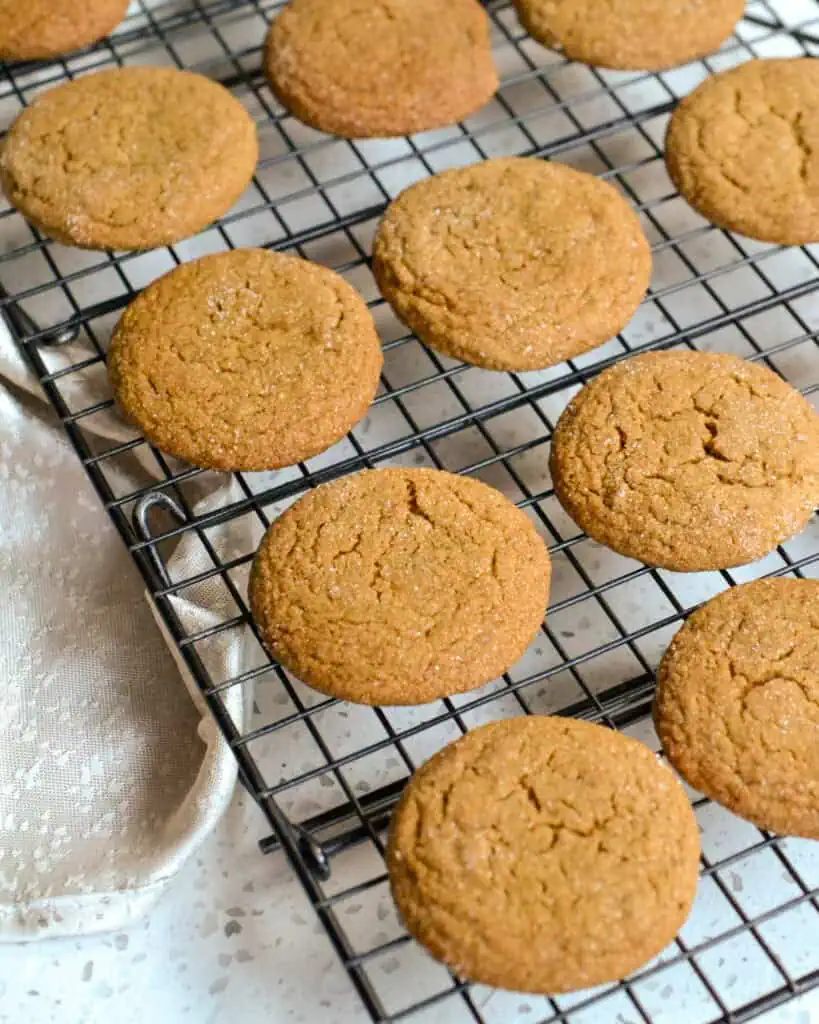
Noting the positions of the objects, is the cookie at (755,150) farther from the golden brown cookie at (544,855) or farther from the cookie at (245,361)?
the golden brown cookie at (544,855)

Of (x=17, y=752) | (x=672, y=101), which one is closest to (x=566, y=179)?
(x=672, y=101)

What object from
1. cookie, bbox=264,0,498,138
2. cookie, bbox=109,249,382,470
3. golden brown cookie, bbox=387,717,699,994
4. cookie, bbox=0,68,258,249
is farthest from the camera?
cookie, bbox=264,0,498,138

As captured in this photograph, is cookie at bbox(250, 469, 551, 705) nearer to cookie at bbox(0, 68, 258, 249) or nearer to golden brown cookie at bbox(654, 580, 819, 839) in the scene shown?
golden brown cookie at bbox(654, 580, 819, 839)

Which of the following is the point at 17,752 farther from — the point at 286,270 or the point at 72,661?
the point at 286,270

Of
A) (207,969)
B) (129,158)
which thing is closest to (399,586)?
(207,969)

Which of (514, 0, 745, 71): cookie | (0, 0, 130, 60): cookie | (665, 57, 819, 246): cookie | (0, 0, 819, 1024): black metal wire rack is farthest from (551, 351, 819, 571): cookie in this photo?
(0, 0, 130, 60): cookie

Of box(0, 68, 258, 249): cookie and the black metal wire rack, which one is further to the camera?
box(0, 68, 258, 249): cookie

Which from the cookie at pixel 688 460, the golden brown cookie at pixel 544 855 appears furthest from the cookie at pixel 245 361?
the golden brown cookie at pixel 544 855
